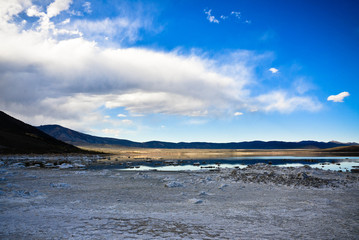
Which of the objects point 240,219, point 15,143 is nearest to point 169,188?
point 240,219

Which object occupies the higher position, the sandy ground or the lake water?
the sandy ground

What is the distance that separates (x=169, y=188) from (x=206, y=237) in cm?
915

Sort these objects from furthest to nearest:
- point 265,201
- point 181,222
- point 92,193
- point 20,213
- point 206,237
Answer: point 92,193, point 265,201, point 20,213, point 181,222, point 206,237

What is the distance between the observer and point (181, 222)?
26.2ft

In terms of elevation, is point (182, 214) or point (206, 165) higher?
point (182, 214)

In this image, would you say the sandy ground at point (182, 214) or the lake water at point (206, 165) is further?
the lake water at point (206, 165)

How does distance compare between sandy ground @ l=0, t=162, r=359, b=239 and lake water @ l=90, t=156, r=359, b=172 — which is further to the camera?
lake water @ l=90, t=156, r=359, b=172

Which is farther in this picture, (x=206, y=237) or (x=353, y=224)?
(x=353, y=224)

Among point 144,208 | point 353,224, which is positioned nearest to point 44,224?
point 144,208

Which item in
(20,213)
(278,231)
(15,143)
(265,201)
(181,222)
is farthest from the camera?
(15,143)

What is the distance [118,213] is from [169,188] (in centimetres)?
679

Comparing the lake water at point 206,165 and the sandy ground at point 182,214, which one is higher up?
the sandy ground at point 182,214

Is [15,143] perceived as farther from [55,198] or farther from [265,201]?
[265,201]

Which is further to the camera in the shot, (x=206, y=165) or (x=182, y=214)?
(x=206, y=165)
